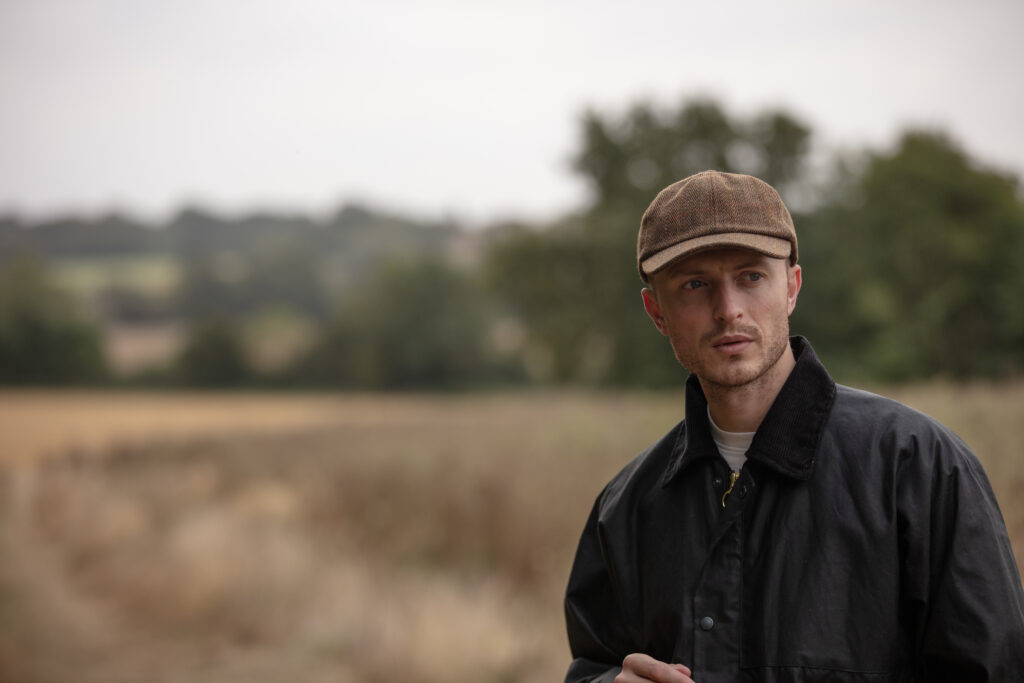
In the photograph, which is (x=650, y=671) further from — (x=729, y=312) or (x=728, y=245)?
(x=728, y=245)

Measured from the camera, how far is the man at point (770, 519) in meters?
1.44

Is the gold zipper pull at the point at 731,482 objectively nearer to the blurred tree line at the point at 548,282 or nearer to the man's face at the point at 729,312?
the man's face at the point at 729,312

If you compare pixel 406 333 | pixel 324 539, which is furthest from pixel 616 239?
pixel 324 539

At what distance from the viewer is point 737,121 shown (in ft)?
74.1

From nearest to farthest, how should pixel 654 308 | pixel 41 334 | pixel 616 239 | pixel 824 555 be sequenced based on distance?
pixel 824 555
pixel 654 308
pixel 41 334
pixel 616 239

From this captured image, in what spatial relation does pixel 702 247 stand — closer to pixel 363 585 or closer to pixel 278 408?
pixel 363 585

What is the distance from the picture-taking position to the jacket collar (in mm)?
1578

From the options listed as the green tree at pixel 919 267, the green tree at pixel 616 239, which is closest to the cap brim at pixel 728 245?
the green tree at pixel 919 267

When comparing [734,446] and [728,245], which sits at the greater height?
[728,245]

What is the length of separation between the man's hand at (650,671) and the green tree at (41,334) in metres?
11.4

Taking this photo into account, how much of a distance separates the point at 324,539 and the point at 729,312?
7.97m

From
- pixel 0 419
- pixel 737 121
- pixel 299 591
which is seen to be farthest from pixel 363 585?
pixel 737 121

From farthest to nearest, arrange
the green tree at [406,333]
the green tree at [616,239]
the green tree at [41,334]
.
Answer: the green tree at [616,239] → the green tree at [406,333] → the green tree at [41,334]

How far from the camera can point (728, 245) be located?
5.24 feet
